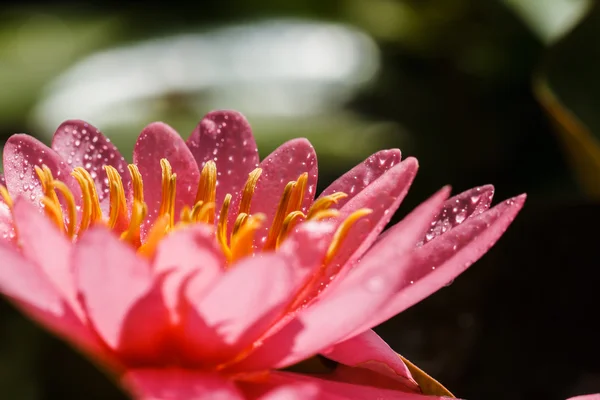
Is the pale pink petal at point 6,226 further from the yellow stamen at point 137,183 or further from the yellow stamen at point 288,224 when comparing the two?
the yellow stamen at point 288,224

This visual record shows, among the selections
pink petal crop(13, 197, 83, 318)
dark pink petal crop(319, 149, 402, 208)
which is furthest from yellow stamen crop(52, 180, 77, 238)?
dark pink petal crop(319, 149, 402, 208)

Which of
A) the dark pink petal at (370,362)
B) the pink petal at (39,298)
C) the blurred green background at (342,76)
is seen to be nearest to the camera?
the pink petal at (39,298)

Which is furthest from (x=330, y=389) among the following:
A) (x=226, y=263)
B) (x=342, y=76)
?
(x=342, y=76)

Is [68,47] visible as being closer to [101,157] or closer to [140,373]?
[101,157]

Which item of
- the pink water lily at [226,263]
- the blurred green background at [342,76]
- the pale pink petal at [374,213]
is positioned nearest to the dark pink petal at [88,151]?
the pink water lily at [226,263]

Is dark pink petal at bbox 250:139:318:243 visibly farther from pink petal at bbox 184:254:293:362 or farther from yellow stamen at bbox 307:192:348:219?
pink petal at bbox 184:254:293:362

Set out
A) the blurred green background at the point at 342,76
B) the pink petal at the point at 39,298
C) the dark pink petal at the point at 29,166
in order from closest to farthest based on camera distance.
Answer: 1. the pink petal at the point at 39,298
2. the dark pink petal at the point at 29,166
3. the blurred green background at the point at 342,76

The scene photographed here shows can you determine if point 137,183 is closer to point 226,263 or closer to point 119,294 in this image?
→ point 226,263
